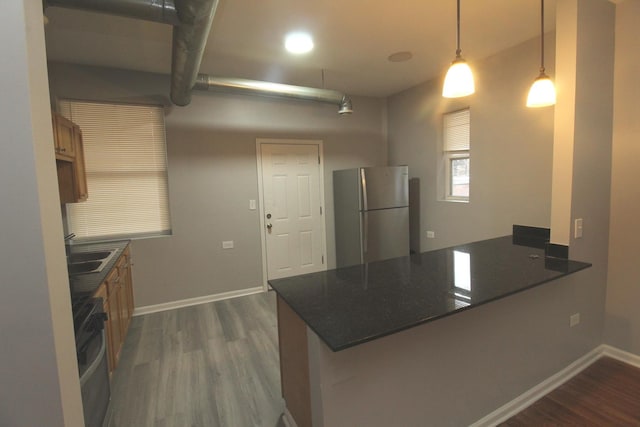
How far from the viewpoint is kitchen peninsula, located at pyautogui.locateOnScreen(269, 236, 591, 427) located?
1.32 m

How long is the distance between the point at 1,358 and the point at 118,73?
3327 mm

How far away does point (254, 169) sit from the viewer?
159 inches

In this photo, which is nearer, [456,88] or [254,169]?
[456,88]

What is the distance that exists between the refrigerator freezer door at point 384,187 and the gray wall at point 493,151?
1.04 ft

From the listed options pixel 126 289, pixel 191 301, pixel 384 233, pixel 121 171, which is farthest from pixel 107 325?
pixel 384 233

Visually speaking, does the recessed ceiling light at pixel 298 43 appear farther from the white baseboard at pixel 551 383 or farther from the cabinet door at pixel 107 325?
the white baseboard at pixel 551 383

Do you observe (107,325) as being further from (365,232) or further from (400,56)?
(400,56)

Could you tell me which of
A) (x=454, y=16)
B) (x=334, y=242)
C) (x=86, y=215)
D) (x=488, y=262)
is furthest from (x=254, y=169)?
(x=488, y=262)

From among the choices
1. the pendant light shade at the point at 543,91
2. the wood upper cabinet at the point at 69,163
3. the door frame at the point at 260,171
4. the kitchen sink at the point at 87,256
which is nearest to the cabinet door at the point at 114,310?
the kitchen sink at the point at 87,256

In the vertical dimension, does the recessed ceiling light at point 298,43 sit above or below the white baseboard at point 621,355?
above

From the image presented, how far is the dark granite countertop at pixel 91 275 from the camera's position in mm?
1917

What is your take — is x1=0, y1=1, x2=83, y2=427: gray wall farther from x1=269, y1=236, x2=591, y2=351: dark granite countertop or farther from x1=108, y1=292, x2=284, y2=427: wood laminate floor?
x1=108, y1=292, x2=284, y2=427: wood laminate floor

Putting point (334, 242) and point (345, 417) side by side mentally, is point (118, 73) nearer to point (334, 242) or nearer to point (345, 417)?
point (334, 242)

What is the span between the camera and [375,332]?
48.0 inches
